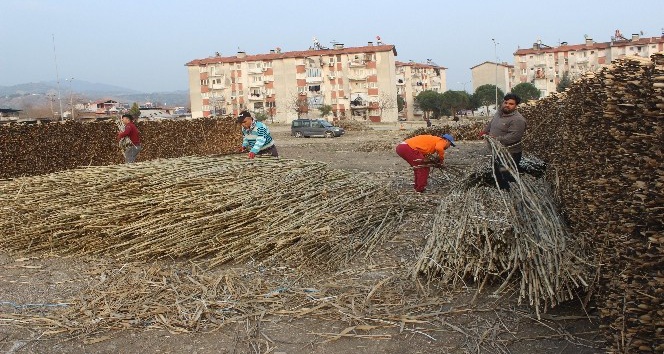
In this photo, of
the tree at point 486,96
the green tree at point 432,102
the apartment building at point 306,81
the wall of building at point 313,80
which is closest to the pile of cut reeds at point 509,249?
the green tree at point 432,102

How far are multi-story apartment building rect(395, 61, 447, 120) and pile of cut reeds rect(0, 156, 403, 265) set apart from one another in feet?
264

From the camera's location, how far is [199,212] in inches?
257

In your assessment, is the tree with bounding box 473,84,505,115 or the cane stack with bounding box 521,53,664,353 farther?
the tree with bounding box 473,84,505,115

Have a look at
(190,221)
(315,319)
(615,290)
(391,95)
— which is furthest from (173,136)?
(391,95)

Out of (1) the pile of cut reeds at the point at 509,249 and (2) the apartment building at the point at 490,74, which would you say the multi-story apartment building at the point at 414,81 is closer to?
(2) the apartment building at the point at 490,74

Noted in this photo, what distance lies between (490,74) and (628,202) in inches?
3986

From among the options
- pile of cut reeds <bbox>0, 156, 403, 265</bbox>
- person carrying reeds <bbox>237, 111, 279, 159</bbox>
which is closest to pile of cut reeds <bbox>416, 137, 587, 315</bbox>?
pile of cut reeds <bbox>0, 156, 403, 265</bbox>

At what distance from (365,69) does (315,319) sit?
76465mm

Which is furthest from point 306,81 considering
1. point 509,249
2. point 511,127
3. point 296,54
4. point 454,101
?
point 509,249

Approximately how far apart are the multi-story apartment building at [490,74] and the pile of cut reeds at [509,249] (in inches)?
3835

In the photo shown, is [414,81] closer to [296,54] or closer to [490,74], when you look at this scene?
[490,74]

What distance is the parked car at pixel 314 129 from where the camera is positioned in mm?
41531

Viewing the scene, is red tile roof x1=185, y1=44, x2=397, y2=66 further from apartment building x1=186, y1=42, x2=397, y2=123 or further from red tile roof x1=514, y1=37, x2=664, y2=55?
red tile roof x1=514, y1=37, x2=664, y2=55

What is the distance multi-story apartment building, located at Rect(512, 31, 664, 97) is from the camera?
8019cm
